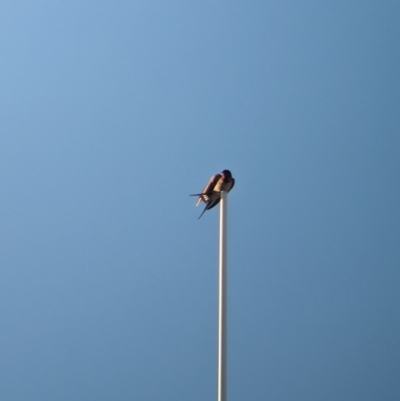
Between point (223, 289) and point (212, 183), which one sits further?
point (212, 183)

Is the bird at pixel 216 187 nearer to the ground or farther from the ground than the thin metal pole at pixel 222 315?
farther from the ground

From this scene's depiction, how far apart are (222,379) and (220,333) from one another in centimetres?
17

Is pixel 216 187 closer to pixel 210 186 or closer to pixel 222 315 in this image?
pixel 210 186

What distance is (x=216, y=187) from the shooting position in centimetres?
352

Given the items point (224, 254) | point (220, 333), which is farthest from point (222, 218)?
point (220, 333)

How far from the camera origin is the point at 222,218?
3.42 meters

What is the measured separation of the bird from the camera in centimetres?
348

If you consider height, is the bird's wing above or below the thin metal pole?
above

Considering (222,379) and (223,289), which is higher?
(223,289)

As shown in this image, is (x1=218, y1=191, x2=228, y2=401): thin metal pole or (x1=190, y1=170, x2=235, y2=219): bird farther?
(x1=190, y1=170, x2=235, y2=219): bird

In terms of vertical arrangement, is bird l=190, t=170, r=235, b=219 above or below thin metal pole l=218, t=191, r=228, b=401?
above

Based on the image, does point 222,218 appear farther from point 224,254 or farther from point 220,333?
point 220,333

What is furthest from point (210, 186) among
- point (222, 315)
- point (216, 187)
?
point (222, 315)

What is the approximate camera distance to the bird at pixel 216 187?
3.48 meters
